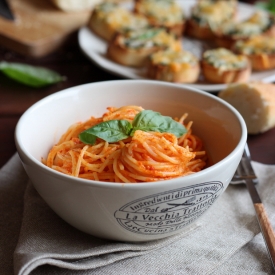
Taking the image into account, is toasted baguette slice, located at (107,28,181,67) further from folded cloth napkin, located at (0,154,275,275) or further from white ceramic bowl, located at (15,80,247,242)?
Result: folded cloth napkin, located at (0,154,275,275)

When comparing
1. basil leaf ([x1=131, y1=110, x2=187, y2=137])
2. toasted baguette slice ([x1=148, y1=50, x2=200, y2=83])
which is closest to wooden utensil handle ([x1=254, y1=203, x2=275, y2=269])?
basil leaf ([x1=131, y1=110, x2=187, y2=137])

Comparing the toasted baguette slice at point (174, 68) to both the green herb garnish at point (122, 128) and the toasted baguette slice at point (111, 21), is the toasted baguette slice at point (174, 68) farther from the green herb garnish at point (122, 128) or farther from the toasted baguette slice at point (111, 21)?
the green herb garnish at point (122, 128)

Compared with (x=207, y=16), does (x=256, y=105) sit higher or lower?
higher

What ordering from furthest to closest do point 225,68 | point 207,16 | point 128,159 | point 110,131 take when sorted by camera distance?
point 207,16
point 225,68
point 110,131
point 128,159

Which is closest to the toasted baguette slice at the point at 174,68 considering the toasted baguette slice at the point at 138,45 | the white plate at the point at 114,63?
the white plate at the point at 114,63

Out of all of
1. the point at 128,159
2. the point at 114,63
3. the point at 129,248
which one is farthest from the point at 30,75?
the point at 129,248

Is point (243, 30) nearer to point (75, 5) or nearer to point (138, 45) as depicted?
point (138, 45)
